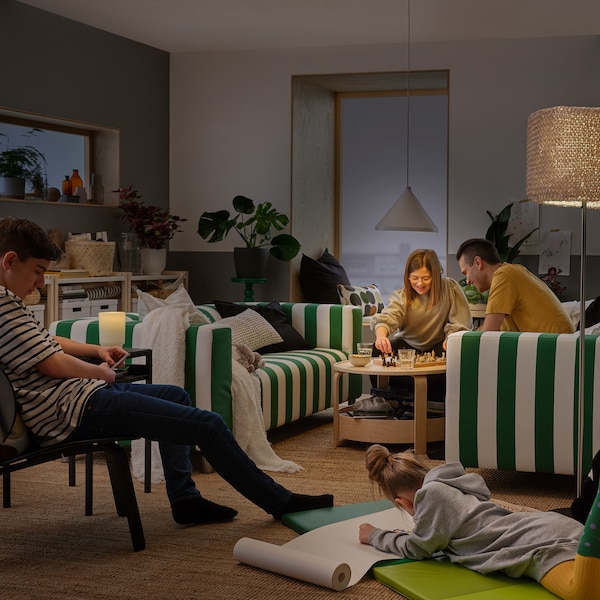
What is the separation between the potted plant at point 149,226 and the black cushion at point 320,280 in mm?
1158

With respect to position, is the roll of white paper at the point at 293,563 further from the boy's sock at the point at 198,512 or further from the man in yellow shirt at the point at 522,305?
the man in yellow shirt at the point at 522,305

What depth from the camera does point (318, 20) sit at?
731 centimetres

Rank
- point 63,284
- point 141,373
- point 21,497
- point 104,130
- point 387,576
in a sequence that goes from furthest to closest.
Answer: point 104,130 < point 63,284 < point 21,497 < point 141,373 < point 387,576

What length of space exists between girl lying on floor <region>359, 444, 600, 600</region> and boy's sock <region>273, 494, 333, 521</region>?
1.49 ft

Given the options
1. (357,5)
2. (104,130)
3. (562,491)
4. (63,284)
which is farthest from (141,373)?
(104,130)

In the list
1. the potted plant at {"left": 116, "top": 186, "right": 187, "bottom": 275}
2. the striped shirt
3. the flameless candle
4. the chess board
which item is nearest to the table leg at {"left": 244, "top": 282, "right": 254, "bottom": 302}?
the potted plant at {"left": 116, "top": 186, "right": 187, "bottom": 275}

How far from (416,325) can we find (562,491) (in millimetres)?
1486

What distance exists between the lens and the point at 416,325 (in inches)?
219

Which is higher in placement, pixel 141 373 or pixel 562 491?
pixel 141 373

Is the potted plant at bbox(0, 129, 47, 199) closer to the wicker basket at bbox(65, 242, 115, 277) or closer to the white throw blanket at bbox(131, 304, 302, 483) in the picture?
the wicker basket at bbox(65, 242, 115, 277)

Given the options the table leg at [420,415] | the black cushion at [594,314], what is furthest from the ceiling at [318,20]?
the table leg at [420,415]

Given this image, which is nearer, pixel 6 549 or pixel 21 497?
pixel 6 549

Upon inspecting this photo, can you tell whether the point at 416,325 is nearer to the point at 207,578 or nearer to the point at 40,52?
the point at 207,578

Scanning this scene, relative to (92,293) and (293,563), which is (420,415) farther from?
(92,293)
